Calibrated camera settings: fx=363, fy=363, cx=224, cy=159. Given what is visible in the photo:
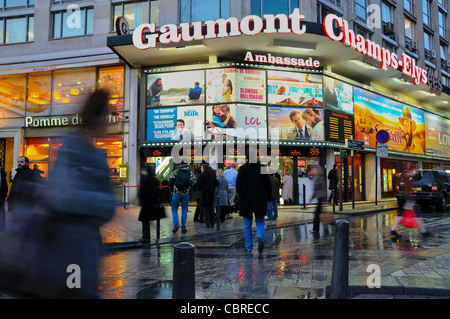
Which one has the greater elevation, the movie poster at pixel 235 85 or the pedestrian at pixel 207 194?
the movie poster at pixel 235 85

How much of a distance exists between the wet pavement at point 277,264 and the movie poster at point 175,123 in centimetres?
788

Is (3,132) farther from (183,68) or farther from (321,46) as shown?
(321,46)

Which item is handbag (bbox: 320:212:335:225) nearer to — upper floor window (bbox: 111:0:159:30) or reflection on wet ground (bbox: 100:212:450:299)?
reflection on wet ground (bbox: 100:212:450:299)

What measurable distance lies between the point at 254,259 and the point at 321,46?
12.8m

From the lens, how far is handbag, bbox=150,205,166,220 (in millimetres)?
7518

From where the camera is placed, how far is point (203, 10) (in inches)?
691

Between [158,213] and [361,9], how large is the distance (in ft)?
67.1

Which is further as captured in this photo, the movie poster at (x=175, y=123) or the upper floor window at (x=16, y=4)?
the upper floor window at (x=16, y=4)

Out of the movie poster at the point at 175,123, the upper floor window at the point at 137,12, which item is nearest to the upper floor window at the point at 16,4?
the upper floor window at the point at 137,12

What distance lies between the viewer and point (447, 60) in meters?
33.8

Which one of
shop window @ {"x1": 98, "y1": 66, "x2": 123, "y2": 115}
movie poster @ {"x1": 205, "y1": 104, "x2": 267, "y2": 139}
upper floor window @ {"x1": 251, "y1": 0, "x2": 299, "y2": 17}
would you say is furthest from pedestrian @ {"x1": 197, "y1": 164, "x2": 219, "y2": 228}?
upper floor window @ {"x1": 251, "y1": 0, "x2": 299, "y2": 17}

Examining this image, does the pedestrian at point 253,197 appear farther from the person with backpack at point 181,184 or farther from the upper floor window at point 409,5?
the upper floor window at point 409,5

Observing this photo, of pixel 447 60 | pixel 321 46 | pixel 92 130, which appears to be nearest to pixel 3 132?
pixel 321 46

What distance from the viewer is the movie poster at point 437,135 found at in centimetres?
2833
